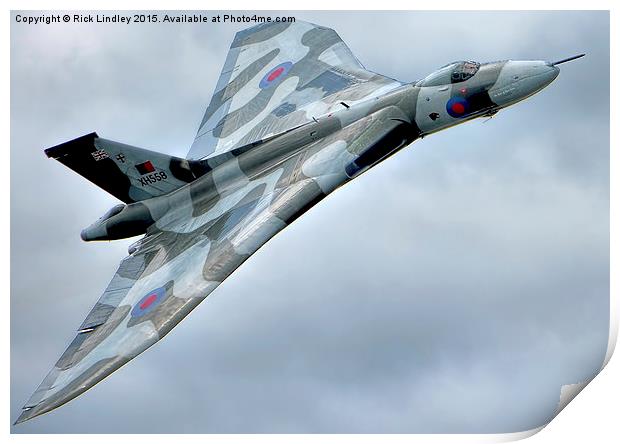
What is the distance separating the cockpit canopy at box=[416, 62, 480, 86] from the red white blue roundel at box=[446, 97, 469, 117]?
66 cm

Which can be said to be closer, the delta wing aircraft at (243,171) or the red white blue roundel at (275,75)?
the delta wing aircraft at (243,171)

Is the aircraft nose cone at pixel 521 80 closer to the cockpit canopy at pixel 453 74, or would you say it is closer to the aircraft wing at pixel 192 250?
the cockpit canopy at pixel 453 74

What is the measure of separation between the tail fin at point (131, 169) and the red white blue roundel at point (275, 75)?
19.9ft

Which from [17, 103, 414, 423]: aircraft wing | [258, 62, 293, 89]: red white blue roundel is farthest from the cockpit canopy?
[258, 62, 293, 89]: red white blue roundel

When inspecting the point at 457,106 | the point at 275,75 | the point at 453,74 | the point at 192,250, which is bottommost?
the point at 192,250

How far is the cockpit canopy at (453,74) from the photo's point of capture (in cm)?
4134

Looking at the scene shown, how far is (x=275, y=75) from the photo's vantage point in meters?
46.9

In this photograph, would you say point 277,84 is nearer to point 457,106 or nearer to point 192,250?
point 457,106

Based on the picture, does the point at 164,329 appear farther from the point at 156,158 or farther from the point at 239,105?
the point at 239,105

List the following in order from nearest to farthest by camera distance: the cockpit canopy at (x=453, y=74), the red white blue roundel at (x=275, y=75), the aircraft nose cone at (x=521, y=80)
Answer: the aircraft nose cone at (x=521, y=80) < the cockpit canopy at (x=453, y=74) < the red white blue roundel at (x=275, y=75)

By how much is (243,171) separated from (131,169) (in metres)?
4.08

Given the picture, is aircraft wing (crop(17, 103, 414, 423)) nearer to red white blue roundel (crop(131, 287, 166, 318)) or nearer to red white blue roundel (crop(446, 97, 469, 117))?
red white blue roundel (crop(131, 287, 166, 318))

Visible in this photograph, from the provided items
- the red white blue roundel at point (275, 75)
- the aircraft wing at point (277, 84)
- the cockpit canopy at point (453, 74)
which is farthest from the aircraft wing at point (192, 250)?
the red white blue roundel at point (275, 75)

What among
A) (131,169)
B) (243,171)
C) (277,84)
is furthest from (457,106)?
(131,169)
